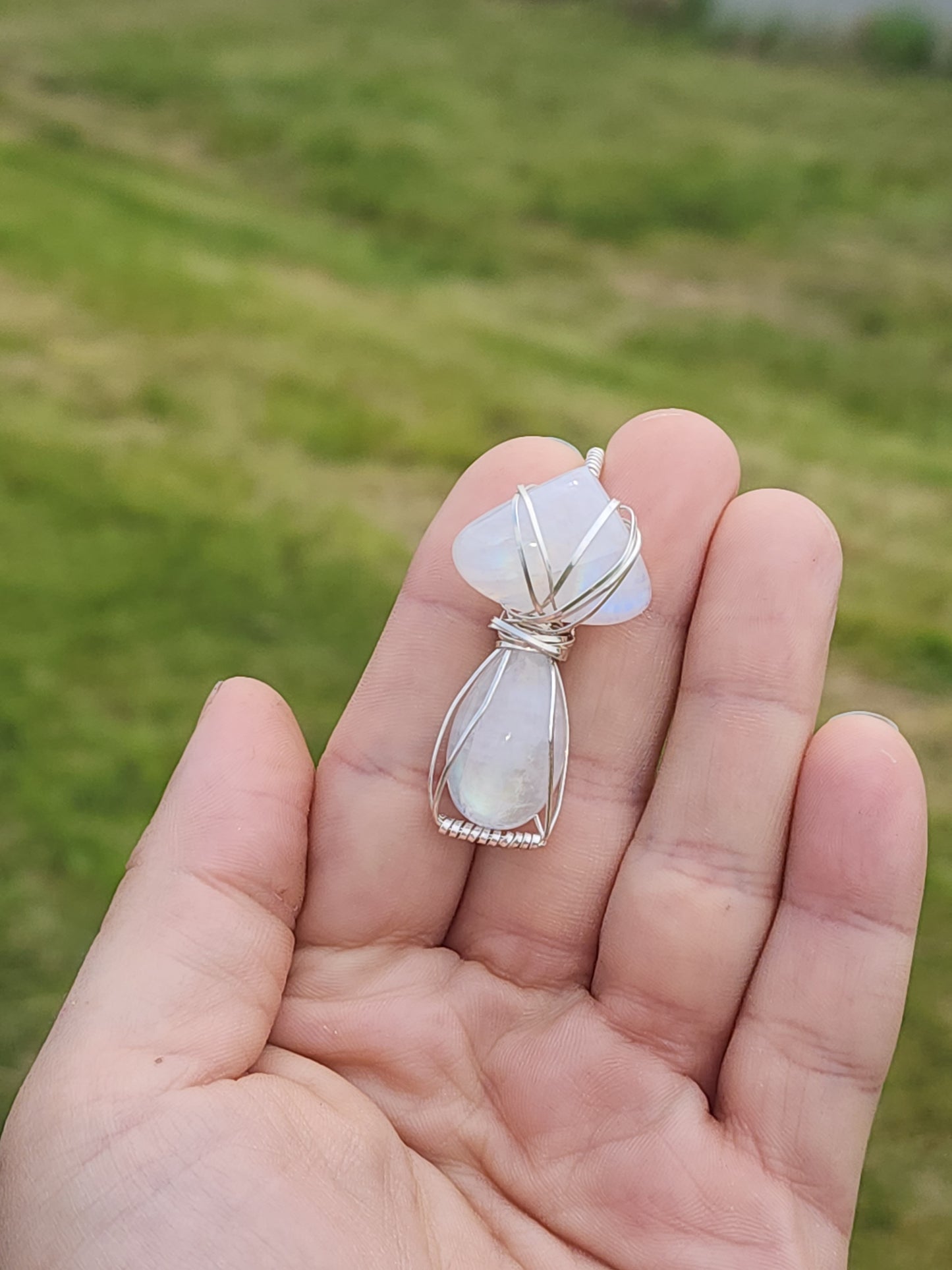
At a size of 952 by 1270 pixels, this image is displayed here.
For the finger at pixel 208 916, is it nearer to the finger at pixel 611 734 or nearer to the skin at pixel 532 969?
the skin at pixel 532 969

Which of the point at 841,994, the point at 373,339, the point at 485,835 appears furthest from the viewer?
the point at 373,339

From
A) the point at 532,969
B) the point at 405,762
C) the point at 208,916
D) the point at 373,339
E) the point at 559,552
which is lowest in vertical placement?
the point at 532,969

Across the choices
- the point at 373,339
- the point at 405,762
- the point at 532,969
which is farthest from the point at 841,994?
the point at 373,339

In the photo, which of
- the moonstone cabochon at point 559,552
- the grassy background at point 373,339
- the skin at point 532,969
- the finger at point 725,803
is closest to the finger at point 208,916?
the skin at point 532,969

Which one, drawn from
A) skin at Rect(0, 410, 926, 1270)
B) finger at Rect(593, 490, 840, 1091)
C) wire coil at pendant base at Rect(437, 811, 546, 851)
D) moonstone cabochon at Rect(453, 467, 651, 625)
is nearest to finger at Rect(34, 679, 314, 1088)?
skin at Rect(0, 410, 926, 1270)

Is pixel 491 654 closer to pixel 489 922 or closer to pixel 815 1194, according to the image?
pixel 489 922

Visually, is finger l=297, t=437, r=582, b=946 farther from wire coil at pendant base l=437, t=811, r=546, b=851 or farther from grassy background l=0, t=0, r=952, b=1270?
grassy background l=0, t=0, r=952, b=1270

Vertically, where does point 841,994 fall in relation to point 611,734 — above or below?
below

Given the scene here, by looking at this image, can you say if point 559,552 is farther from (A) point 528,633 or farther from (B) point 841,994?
(B) point 841,994
